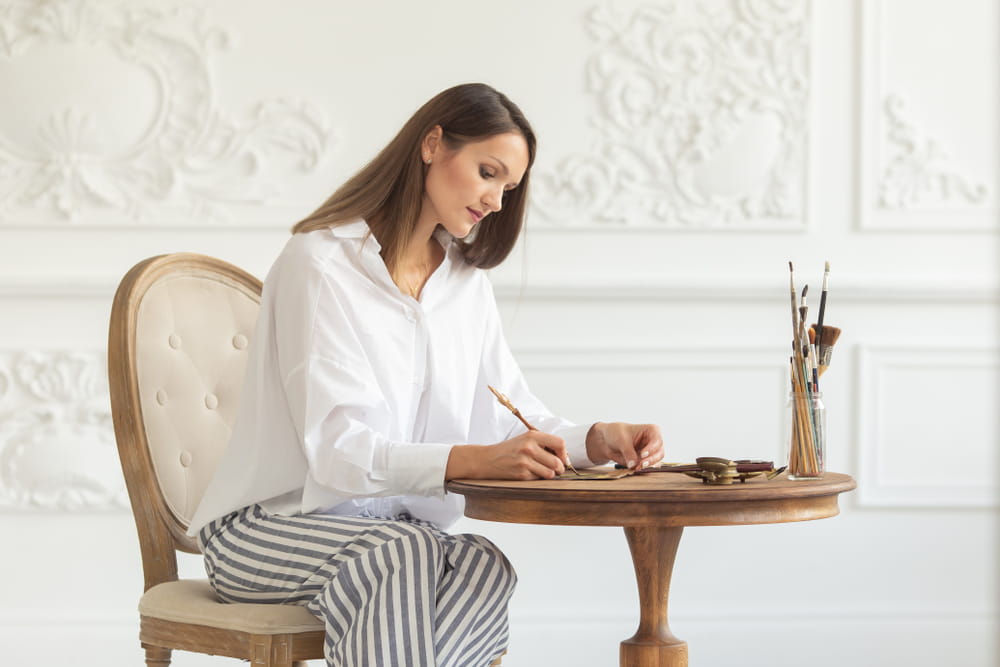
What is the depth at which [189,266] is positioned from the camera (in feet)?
6.69

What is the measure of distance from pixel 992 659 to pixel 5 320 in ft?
8.86

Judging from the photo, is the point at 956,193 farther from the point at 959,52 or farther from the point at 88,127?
the point at 88,127

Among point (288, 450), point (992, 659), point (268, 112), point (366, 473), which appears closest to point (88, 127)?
point (268, 112)

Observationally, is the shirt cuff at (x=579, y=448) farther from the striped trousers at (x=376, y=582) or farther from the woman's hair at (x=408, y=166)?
the woman's hair at (x=408, y=166)

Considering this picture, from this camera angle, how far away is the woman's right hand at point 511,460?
153cm

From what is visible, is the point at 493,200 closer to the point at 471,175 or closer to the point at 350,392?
the point at 471,175

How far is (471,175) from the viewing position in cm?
186

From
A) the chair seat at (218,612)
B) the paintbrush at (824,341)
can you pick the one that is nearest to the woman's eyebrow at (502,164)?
the paintbrush at (824,341)

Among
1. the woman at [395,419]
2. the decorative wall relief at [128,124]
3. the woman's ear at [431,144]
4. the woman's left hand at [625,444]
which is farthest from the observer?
the decorative wall relief at [128,124]

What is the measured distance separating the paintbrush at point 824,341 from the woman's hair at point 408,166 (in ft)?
1.78

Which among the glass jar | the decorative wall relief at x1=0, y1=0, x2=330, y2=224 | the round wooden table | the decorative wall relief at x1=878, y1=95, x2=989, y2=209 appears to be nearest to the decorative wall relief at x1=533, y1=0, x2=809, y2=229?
the decorative wall relief at x1=878, y1=95, x2=989, y2=209

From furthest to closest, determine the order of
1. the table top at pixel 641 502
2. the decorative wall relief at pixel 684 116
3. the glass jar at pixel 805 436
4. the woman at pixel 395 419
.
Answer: the decorative wall relief at pixel 684 116, the glass jar at pixel 805 436, the woman at pixel 395 419, the table top at pixel 641 502

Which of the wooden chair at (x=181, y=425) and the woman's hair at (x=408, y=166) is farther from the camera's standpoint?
the woman's hair at (x=408, y=166)

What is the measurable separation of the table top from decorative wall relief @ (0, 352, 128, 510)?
1718mm
